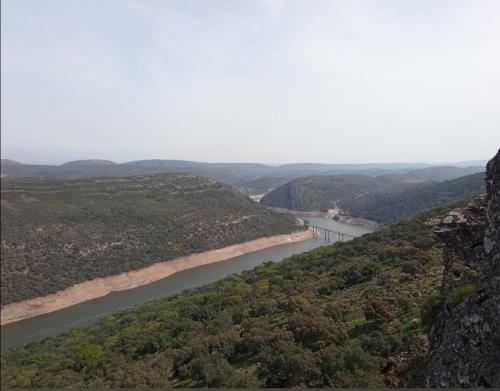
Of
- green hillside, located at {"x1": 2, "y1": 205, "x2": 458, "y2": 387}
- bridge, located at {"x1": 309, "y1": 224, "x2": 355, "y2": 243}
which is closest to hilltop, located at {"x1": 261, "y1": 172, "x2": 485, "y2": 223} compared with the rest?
bridge, located at {"x1": 309, "y1": 224, "x2": 355, "y2": 243}

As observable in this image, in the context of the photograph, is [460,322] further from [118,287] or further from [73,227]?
[73,227]

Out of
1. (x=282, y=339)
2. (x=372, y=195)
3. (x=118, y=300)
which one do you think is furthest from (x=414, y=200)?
(x=282, y=339)

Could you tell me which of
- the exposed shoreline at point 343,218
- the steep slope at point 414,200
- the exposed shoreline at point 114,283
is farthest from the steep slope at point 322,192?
the exposed shoreline at point 114,283

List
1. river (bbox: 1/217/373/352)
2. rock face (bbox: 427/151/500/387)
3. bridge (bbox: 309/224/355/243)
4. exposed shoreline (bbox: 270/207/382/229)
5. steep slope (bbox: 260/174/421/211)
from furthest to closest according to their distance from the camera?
steep slope (bbox: 260/174/421/211), exposed shoreline (bbox: 270/207/382/229), bridge (bbox: 309/224/355/243), river (bbox: 1/217/373/352), rock face (bbox: 427/151/500/387)

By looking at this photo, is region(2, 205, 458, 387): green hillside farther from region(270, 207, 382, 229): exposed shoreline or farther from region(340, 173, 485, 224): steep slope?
region(270, 207, 382, 229): exposed shoreline

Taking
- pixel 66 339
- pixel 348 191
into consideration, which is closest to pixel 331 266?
pixel 66 339
